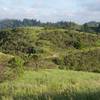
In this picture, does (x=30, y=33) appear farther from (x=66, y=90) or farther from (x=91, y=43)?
(x=66, y=90)

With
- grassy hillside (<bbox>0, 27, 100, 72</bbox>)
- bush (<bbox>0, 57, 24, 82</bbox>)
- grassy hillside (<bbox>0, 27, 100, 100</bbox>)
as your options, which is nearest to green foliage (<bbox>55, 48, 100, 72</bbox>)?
grassy hillside (<bbox>0, 27, 100, 100</bbox>)

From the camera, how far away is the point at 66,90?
7410mm

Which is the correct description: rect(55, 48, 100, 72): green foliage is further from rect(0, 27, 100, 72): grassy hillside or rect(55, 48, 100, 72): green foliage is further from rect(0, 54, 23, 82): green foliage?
rect(0, 54, 23, 82): green foliage

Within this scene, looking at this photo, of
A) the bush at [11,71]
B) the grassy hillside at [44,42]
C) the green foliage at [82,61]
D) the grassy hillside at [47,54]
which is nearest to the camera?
the bush at [11,71]

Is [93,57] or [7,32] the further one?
[7,32]

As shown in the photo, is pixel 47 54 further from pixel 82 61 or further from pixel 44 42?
pixel 82 61

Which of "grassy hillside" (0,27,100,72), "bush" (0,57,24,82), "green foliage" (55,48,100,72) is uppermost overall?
"bush" (0,57,24,82)

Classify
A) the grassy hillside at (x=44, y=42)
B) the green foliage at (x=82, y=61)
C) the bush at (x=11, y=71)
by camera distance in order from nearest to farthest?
the bush at (x=11, y=71), the green foliage at (x=82, y=61), the grassy hillside at (x=44, y=42)

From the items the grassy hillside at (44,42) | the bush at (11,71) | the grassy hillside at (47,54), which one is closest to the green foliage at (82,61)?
the grassy hillside at (47,54)

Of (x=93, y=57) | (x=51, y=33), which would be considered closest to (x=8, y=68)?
(x=93, y=57)

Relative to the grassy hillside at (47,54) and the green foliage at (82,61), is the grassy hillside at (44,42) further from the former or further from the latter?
the green foliage at (82,61)

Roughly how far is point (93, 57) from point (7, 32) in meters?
48.3

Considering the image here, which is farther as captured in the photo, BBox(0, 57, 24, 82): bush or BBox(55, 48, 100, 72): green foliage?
BBox(55, 48, 100, 72): green foliage

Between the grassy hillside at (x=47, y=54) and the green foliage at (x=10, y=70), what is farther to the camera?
the grassy hillside at (x=47, y=54)
